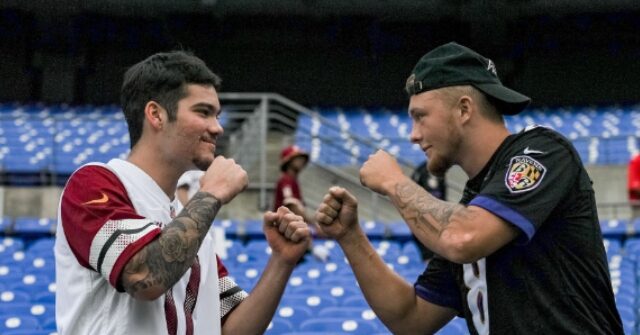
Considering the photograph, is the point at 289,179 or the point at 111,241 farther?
the point at 289,179

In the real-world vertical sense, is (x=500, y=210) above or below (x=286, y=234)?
above

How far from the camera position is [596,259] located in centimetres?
238

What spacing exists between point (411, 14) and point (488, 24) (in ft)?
5.33

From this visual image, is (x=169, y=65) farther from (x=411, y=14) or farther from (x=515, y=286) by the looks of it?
(x=411, y=14)

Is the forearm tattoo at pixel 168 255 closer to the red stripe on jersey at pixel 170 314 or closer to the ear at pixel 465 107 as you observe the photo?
the red stripe on jersey at pixel 170 314

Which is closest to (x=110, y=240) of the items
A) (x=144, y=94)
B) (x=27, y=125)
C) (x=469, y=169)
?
(x=144, y=94)

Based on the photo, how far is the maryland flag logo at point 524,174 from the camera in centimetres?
232

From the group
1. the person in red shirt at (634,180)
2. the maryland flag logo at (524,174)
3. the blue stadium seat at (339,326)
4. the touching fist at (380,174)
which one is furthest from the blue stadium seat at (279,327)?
the person in red shirt at (634,180)

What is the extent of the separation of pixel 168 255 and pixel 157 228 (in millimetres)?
107

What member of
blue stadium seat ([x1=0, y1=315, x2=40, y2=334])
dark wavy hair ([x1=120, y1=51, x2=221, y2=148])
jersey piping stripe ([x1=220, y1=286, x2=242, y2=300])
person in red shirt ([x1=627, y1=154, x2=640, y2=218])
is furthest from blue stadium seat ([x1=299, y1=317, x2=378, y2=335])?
person in red shirt ([x1=627, y1=154, x2=640, y2=218])

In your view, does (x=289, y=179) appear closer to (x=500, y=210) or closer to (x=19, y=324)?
(x=19, y=324)

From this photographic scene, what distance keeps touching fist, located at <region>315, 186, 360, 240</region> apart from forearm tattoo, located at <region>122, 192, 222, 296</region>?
1.75 ft

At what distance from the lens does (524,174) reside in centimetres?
234

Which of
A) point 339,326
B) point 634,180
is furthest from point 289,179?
point 634,180
